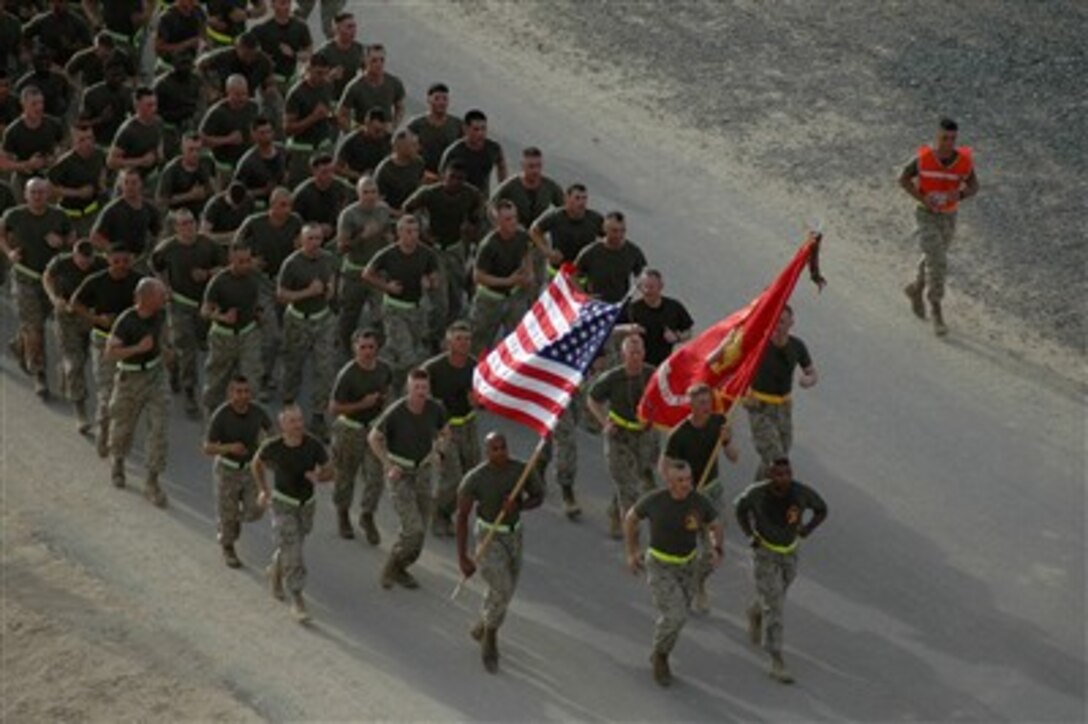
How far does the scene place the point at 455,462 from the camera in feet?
75.8

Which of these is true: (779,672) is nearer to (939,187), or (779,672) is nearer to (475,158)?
(939,187)

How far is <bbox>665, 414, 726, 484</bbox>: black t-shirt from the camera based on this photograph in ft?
71.5

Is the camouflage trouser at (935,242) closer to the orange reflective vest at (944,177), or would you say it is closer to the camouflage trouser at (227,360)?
the orange reflective vest at (944,177)

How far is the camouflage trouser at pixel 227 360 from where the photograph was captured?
24.3m

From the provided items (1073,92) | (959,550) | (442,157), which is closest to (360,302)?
(442,157)

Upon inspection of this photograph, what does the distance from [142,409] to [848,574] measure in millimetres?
6379

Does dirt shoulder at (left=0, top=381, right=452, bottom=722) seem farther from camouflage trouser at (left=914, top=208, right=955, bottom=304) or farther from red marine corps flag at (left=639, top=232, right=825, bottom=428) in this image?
camouflage trouser at (left=914, top=208, right=955, bottom=304)

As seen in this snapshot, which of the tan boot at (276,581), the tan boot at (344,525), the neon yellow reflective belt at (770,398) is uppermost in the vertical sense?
the neon yellow reflective belt at (770,398)

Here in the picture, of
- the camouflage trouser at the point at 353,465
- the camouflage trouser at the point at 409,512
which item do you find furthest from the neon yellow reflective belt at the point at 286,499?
the camouflage trouser at the point at 353,465

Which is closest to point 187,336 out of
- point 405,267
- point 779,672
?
point 405,267

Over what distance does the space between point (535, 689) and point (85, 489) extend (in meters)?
5.08

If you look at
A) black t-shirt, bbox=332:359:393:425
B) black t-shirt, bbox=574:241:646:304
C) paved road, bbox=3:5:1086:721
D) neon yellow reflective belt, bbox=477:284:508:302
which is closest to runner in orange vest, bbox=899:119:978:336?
paved road, bbox=3:5:1086:721

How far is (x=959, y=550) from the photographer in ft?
75.9

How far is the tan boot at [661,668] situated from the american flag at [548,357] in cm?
197
